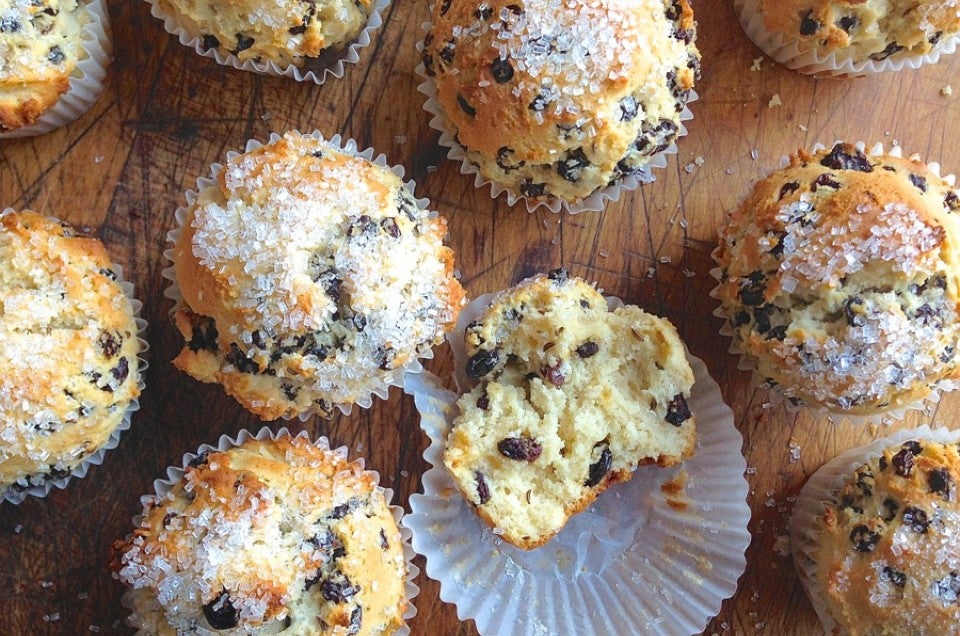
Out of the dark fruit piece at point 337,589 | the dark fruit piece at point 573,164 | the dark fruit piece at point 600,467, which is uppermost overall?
the dark fruit piece at point 573,164

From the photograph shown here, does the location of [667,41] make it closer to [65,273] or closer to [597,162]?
[597,162]

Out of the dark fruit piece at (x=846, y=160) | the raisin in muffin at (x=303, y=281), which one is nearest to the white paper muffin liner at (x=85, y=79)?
the raisin in muffin at (x=303, y=281)

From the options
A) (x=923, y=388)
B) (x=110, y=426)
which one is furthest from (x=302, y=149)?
(x=923, y=388)

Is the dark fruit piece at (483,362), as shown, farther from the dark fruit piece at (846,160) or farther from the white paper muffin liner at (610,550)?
the dark fruit piece at (846,160)

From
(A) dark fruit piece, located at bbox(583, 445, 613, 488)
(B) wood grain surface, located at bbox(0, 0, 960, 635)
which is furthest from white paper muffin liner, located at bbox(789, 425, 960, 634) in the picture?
(A) dark fruit piece, located at bbox(583, 445, 613, 488)

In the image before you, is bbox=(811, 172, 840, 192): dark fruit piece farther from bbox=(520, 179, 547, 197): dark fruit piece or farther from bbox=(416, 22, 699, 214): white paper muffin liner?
bbox=(520, 179, 547, 197): dark fruit piece

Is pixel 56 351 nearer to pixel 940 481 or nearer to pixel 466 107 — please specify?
pixel 466 107
